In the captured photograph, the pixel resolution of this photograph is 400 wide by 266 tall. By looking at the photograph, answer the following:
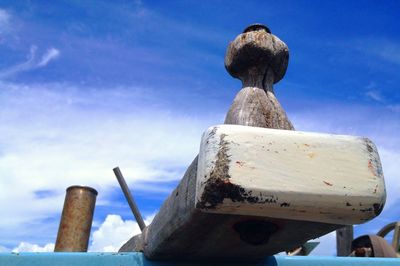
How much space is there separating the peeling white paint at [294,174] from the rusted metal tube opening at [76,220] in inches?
89.6

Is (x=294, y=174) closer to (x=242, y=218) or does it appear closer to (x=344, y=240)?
(x=242, y=218)

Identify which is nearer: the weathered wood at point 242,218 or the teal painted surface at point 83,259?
the weathered wood at point 242,218

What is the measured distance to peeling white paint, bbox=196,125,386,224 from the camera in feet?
2.21

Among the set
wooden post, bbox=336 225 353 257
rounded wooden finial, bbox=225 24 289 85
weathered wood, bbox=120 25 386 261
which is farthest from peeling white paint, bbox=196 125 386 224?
wooden post, bbox=336 225 353 257

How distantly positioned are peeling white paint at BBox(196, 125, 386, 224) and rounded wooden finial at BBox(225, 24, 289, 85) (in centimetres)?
46

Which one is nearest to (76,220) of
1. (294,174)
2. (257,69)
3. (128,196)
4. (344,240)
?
(128,196)

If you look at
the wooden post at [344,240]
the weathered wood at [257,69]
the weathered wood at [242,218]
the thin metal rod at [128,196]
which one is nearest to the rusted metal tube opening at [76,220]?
the thin metal rod at [128,196]

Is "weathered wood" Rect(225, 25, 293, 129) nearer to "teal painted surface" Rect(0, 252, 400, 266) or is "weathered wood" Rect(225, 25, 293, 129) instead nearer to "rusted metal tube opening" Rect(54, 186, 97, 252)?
"teal painted surface" Rect(0, 252, 400, 266)

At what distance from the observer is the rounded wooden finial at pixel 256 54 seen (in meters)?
1.14

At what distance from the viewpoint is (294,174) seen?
68cm

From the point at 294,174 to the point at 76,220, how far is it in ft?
7.75

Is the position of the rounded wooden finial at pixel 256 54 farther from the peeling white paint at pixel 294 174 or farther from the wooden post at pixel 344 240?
the wooden post at pixel 344 240

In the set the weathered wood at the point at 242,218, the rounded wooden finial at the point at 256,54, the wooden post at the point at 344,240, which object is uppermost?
the wooden post at the point at 344,240

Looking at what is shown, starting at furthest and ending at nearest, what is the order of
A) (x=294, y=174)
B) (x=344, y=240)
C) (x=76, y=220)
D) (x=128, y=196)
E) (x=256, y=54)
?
(x=344, y=240)
(x=128, y=196)
(x=76, y=220)
(x=256, y=54)
(x=294, y=174)
